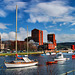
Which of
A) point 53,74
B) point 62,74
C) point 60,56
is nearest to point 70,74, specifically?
point 62,74

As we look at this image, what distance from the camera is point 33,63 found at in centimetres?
6369

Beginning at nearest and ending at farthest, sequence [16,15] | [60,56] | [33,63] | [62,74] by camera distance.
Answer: [62,74] < [16,15] < [33,63] < [60,56]

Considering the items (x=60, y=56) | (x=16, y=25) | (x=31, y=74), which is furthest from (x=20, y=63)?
(x=60, y=56)

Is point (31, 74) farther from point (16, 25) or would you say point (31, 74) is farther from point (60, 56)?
point (60, 56)

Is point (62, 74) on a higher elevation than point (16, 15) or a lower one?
lower

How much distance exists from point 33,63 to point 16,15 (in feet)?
74.8

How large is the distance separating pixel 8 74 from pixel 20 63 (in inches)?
436

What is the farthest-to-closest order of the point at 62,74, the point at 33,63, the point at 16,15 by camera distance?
the point at 33,63 → the point at 16,15 → the point at 62,74

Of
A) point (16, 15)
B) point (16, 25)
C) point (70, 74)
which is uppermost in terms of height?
point (16, 15)

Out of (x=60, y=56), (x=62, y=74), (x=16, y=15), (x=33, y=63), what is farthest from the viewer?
(x=60, y=56)

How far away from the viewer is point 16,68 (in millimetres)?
57438

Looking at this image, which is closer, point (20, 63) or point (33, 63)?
point (20, 63)

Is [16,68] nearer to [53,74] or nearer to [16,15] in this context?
[53,74]

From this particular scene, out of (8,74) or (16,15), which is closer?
(8,74)
